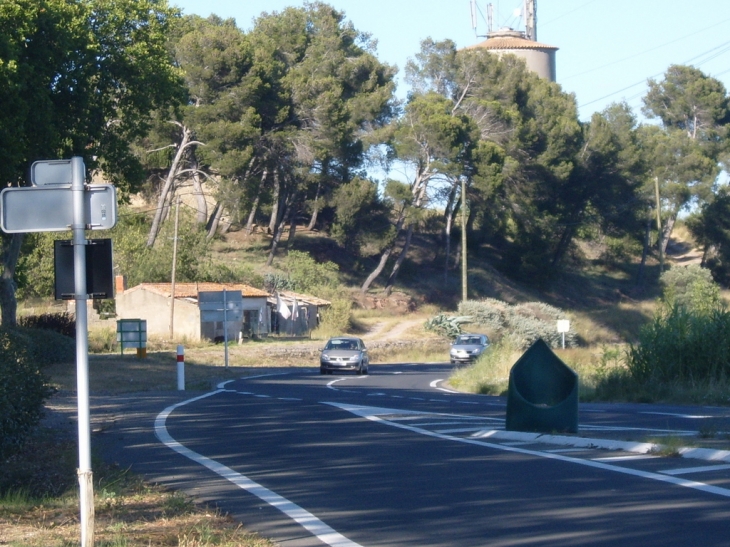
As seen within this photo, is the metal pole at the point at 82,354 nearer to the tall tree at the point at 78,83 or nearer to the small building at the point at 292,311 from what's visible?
the tall tree at the point at 78,83

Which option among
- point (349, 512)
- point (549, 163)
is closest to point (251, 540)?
point (349, 512)

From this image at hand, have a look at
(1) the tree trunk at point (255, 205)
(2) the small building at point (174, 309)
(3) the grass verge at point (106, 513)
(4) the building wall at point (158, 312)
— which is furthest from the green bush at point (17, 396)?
(1) the tree trunk at point (255, 205)

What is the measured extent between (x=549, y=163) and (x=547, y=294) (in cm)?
1149

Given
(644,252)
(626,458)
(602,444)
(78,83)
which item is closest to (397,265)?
(644,252)

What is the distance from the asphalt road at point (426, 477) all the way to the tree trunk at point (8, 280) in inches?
528

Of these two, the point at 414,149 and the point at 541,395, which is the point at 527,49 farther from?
the point at 541,395

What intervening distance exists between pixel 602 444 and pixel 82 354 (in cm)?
676

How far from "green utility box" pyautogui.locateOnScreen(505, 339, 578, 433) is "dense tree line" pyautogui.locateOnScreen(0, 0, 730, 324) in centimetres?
2888

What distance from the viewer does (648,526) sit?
6996mm

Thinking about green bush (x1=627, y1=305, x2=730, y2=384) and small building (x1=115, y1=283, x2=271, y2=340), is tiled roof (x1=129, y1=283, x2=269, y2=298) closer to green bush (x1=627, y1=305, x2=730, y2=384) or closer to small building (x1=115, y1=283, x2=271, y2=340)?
small building (x1=115, y1=283, x2=271, y2=340)

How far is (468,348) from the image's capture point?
42.7 metres

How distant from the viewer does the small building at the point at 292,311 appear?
5750 centimetres

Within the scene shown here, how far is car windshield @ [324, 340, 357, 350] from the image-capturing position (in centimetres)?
3734

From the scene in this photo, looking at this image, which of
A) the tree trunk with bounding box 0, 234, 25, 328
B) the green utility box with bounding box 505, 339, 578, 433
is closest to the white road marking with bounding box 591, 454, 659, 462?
the green utility box with bounding box 505, 339, 578, 433
